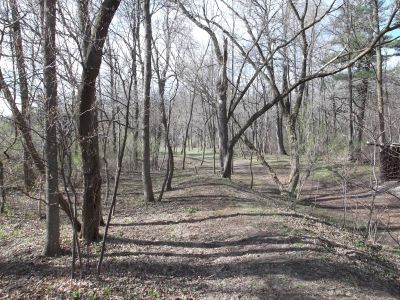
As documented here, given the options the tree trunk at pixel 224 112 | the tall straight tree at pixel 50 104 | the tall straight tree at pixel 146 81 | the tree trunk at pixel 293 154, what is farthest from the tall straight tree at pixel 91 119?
the tree trunk at pixel 224 112

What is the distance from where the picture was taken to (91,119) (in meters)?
6.07

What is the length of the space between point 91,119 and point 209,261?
2.90m

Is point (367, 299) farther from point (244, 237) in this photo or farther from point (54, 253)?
point (54, 253)

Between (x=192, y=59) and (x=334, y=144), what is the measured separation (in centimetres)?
792

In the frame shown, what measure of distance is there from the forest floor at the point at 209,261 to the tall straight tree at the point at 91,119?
0.54 metres

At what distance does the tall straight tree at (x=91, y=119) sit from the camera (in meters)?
5.63

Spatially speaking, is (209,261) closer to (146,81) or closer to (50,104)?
(50,104)

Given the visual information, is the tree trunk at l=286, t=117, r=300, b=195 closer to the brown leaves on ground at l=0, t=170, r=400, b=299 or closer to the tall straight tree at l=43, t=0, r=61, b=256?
the brown leaves on ground at l=0, t=170, r=400, b=299

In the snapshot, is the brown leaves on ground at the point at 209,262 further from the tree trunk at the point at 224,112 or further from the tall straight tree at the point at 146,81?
the tree trunk at the point at 224,112

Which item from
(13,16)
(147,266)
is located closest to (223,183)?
(147,266)

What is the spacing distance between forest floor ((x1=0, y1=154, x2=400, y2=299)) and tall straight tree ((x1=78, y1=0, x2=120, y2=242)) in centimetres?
54

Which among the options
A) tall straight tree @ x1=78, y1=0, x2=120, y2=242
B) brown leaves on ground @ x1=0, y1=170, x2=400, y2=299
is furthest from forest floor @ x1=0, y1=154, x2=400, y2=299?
tall straight tree @ x1=78, y1=0, x2=120, y2=242

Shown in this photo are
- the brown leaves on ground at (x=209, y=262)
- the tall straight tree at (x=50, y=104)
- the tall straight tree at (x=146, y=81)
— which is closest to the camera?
the brown leaves on ground at (x=209, y=262)

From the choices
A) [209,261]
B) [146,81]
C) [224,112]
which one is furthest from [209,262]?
[224,112]
